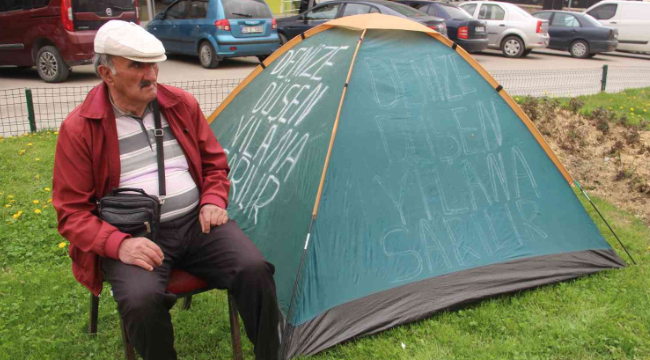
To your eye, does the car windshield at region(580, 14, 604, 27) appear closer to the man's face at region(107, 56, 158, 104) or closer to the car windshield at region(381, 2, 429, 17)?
the car windshield at region(381, 2, 429, 17)

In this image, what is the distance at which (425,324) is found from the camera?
308 centimetres

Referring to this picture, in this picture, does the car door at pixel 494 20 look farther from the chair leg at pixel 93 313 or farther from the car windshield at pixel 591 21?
the chair leg at pixel 93 313

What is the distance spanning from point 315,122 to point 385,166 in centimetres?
45

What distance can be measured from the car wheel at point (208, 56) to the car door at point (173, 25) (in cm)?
71

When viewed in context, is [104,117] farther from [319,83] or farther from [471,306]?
[471,306]

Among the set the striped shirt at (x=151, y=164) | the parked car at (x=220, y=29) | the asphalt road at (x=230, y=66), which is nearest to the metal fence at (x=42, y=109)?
the asphalt road at (x=230, y=66)

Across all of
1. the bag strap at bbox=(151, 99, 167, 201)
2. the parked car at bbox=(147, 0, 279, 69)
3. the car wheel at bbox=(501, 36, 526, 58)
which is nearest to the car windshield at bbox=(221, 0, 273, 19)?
the parked car at bbox=(147, 0, 279, 69)

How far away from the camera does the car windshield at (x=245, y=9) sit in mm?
10943

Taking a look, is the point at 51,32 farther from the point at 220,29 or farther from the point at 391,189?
the point at 391,189

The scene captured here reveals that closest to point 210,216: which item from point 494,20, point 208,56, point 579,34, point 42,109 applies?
point 42,109

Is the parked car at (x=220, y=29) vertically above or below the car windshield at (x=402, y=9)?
below

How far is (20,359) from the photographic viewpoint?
284 cm

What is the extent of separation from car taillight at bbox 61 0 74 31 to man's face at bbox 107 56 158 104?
6891mm

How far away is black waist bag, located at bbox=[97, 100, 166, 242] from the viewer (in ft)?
8.02
